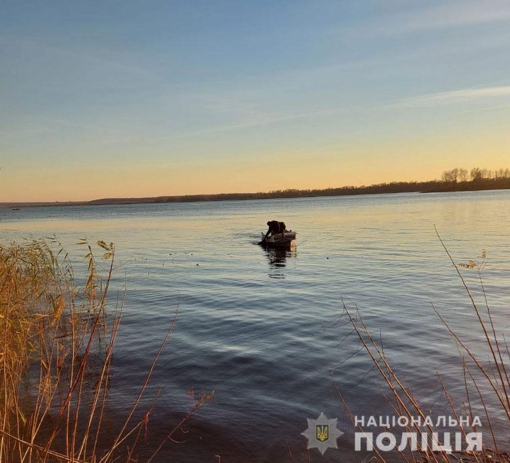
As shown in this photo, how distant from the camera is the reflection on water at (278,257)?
24.1m

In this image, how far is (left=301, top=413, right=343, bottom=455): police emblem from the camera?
6.89 meters

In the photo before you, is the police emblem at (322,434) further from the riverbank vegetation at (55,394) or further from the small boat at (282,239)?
the small boat at (282,239)

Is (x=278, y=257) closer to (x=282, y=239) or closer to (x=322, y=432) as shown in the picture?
(x=282, y=239)

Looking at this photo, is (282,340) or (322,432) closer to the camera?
(322,432)

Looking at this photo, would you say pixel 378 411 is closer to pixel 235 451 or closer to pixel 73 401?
pixel 235 451

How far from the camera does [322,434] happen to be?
7184 millimetres

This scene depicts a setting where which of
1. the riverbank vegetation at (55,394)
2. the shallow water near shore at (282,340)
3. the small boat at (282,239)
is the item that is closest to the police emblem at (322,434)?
the shallow water near shore at (282,340)

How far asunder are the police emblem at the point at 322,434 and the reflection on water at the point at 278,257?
14986 mm

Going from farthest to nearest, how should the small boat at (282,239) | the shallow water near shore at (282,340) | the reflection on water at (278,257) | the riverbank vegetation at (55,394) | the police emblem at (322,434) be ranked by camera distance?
the small boat at (282,239) < the reflection on water at (278,257) < the shallow water near shore at (282,340) < the police emblem at (322,434) < the riverbank vegetation at (55,394)

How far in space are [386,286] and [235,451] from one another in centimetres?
1342

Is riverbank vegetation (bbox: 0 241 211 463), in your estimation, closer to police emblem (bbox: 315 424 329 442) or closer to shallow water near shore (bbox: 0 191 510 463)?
shallow water near shore (bbox: 0 191 510 463)

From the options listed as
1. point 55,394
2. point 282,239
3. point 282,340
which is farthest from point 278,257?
point 55,394

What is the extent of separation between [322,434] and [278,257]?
913 inches

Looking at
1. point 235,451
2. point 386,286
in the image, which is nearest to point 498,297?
point 386,286
